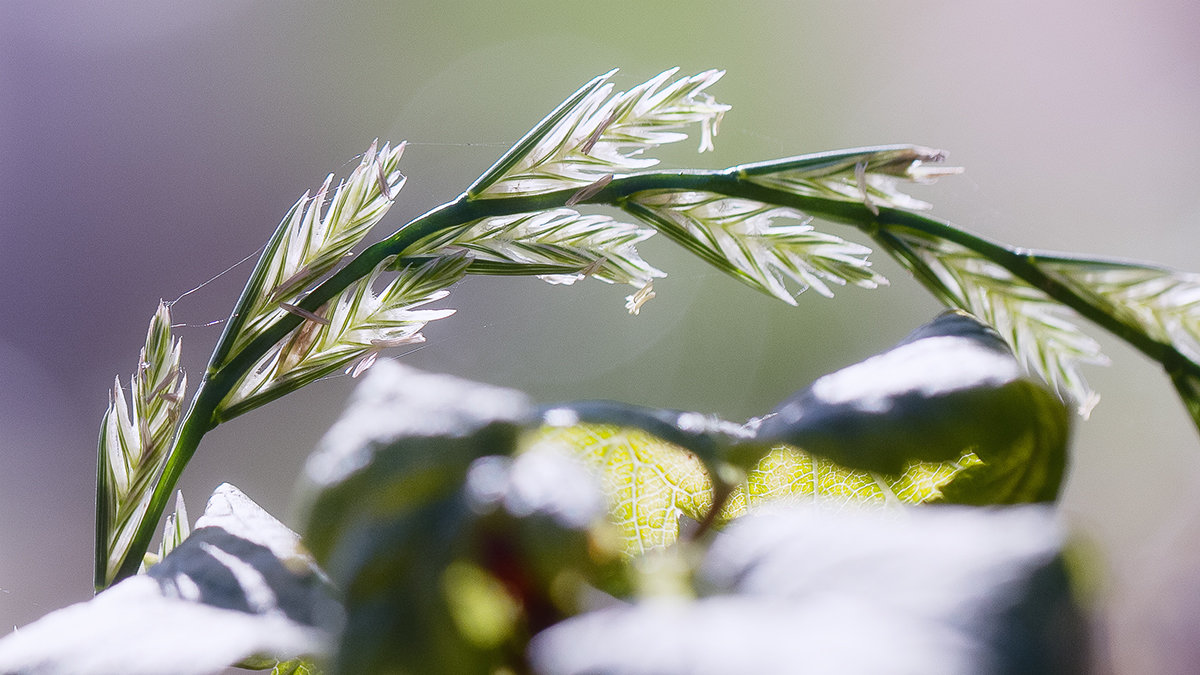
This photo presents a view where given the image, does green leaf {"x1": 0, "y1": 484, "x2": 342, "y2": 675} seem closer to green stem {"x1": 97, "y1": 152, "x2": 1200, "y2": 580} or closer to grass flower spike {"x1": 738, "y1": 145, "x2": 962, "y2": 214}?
green stem {"x1": 97, "y1": 152, "x2": 1200, "y2": 580}

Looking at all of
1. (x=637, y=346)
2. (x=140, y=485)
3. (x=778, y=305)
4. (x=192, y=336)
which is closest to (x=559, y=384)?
(x=637, y=346)

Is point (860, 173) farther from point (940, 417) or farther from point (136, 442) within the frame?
point (136, 442)

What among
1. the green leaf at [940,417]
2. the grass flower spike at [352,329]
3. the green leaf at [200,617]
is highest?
the grass flower spike at [352,329]

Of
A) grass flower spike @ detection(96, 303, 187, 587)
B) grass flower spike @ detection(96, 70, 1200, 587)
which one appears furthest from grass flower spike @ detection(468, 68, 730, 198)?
grass flower spike @ detection(96, 303, 187, 587)

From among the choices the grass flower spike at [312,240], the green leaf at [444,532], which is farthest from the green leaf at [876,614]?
the grass flower spike at [312,240]

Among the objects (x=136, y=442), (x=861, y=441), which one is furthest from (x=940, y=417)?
(x=136, y=442)

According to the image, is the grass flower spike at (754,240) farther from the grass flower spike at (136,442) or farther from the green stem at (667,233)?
the grass flower spike at (136,442)

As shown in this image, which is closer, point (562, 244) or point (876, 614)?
point (876, 614)

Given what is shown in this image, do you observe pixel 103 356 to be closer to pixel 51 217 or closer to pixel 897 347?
pixel 51 217
